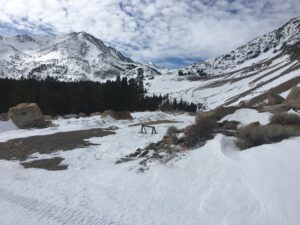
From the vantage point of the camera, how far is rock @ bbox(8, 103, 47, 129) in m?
27.8

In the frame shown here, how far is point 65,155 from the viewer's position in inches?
645

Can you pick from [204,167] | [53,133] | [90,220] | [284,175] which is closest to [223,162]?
[204,167]

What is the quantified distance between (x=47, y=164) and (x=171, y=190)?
625 centimetres

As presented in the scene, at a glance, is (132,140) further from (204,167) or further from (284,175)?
(284,175)

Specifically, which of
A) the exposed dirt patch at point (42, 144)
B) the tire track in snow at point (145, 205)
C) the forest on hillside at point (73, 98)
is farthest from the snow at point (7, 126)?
the forest on hillside at point (73, 98)

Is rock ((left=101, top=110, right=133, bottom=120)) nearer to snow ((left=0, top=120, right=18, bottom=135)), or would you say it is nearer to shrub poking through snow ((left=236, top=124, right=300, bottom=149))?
snow ((left=0, top=120, right=18, bottom=135))

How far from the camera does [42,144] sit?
19.3 metres

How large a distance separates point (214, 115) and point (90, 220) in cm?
2049

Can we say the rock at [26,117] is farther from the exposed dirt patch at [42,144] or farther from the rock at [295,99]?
the rock at [295,99]

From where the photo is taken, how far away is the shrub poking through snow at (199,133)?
15.6 metres

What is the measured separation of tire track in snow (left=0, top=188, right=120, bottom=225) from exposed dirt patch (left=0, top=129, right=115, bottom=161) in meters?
6.28

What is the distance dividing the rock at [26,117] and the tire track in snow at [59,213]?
1879 cm

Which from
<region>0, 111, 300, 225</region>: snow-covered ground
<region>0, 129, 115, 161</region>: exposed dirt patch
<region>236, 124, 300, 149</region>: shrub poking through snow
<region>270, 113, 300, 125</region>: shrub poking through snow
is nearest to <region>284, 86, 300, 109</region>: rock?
<region>270, 113, 300, 125</region>: shrub poking through snow

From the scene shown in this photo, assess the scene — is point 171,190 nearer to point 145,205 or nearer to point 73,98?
point 145,205
